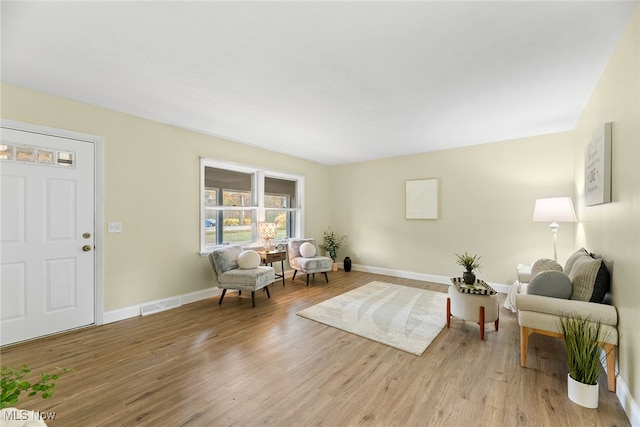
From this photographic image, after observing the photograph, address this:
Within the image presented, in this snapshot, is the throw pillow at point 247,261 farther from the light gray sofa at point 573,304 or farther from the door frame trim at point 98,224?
the light gray sofa at point 573,304

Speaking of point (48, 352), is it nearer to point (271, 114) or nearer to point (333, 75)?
point (271, 114)

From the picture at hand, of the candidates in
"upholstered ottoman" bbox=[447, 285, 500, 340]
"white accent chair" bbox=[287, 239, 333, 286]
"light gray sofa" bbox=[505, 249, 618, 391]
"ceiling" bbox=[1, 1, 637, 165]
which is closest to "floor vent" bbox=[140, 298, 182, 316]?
"white accent chair" bbox=[287, 239, 333, 286]

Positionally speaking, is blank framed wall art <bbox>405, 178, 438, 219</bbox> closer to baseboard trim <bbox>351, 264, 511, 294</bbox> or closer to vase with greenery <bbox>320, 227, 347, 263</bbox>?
baseboard trim <bbox>351, 264, 511, 294</bbox>

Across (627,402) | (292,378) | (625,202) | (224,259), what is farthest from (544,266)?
(224,259)

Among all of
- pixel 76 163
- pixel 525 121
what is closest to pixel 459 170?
pixel 525 121

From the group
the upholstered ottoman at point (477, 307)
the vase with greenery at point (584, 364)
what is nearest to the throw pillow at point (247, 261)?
the upholstered ottoman at point (477, 307)

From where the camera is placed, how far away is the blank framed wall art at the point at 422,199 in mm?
5156

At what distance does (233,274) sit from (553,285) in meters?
3.58

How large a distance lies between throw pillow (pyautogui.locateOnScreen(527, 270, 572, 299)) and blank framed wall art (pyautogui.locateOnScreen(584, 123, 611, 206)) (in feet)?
2.36

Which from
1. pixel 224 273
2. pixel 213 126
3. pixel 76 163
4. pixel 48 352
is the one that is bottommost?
pixel 48 352

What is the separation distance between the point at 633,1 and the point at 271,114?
309 centimetres

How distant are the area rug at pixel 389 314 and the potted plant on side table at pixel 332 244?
1742 mm

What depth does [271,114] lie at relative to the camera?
134 inches

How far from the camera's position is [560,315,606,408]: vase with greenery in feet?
5.90
